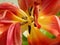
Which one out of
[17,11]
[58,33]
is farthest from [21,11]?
[58,33]

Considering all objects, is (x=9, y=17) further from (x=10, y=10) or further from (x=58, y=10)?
(x=58, y=10)

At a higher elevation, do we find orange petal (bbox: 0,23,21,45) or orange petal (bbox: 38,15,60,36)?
orange petal (bbox: 38,15,60,36)

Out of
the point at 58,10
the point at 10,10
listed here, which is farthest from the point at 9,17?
the point at 58,10

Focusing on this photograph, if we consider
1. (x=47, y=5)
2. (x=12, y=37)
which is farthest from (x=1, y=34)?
(x=47, y=5)

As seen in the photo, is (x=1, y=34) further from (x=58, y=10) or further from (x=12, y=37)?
(x=58, y=10)

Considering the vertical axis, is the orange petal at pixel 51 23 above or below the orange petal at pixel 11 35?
above
